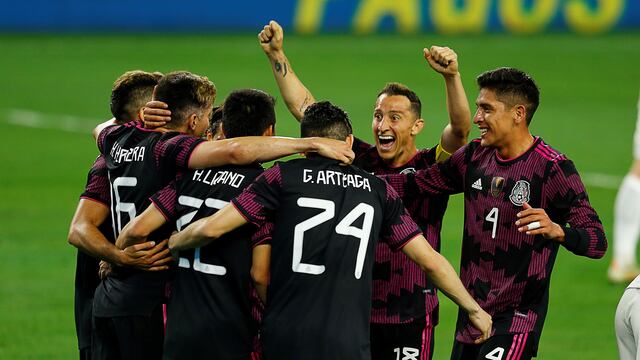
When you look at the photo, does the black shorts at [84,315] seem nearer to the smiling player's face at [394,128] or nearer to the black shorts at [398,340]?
the black shorts at [398,340]

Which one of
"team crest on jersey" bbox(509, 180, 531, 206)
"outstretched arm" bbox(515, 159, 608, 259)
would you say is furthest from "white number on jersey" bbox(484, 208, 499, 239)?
"outstretched arm" bbox(515, 159, 608, 259)

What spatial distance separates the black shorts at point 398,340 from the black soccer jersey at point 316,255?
3.87 feet

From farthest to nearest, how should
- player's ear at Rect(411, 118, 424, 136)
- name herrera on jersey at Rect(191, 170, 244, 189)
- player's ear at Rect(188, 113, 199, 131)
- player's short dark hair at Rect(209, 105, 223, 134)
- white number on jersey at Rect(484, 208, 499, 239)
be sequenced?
player's ear at Rect(411, 118, 424, 136) → player's short dark hair at Rect(209, 105, 223, 134) → white number on jersey at Rect(484, 208, 499, 239) → player's ear at Rect(188, 113, 199, 131) → name herrera on jersey at Rect(191, 170, 244, 189)

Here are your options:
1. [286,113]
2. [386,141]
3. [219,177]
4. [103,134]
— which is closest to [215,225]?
[219,177]

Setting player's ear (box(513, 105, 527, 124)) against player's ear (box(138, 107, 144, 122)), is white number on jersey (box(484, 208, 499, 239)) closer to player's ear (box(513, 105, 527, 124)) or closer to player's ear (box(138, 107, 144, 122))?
player's ear (box(513, 105, 527, 124))

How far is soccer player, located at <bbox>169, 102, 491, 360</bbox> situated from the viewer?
6254mm

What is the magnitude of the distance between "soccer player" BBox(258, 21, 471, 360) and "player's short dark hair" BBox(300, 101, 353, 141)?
3.30 ft

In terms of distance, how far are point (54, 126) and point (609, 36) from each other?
17954 mm

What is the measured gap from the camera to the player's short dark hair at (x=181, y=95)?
23.0 feet

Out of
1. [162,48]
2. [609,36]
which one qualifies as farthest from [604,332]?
[609,36]

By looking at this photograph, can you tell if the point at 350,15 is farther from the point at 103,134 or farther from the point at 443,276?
the point at 443,276

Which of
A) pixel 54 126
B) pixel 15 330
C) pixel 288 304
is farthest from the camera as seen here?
pixel 54 126

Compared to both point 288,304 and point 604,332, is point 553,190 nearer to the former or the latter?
point 288,304

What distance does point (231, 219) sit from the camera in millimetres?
6285
